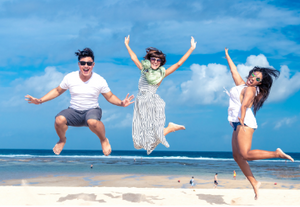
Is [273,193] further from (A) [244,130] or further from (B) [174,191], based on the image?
(A) [244,130]

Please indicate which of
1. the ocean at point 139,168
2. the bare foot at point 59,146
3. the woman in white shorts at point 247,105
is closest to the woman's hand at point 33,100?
the bare foot at point 59,146

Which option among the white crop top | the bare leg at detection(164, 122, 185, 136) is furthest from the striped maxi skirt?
the white crop top

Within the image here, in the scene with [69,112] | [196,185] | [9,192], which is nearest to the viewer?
[69,112]

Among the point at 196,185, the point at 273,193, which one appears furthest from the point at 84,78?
the point at 196,185

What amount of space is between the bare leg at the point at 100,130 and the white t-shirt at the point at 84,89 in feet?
1.49

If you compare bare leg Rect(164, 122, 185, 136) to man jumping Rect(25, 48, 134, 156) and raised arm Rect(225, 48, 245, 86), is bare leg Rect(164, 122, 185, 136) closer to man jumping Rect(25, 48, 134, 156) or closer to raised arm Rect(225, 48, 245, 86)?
man jumping Rect(25, 48, 134, 156)

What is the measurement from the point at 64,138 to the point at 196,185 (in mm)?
16267

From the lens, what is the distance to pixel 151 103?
655 centimetres

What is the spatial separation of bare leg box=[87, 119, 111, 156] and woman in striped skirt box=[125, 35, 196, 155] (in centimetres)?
60

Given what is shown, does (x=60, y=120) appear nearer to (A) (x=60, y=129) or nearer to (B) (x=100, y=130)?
(A) (x=60, y=129)

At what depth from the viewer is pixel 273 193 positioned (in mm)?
11109

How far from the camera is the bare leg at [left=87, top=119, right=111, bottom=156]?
6055mm

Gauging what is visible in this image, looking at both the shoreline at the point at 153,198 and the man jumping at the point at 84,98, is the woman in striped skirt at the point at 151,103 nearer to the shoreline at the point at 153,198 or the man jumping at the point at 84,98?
the man jumping at the point at 84,98

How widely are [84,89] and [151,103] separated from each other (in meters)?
1.41
